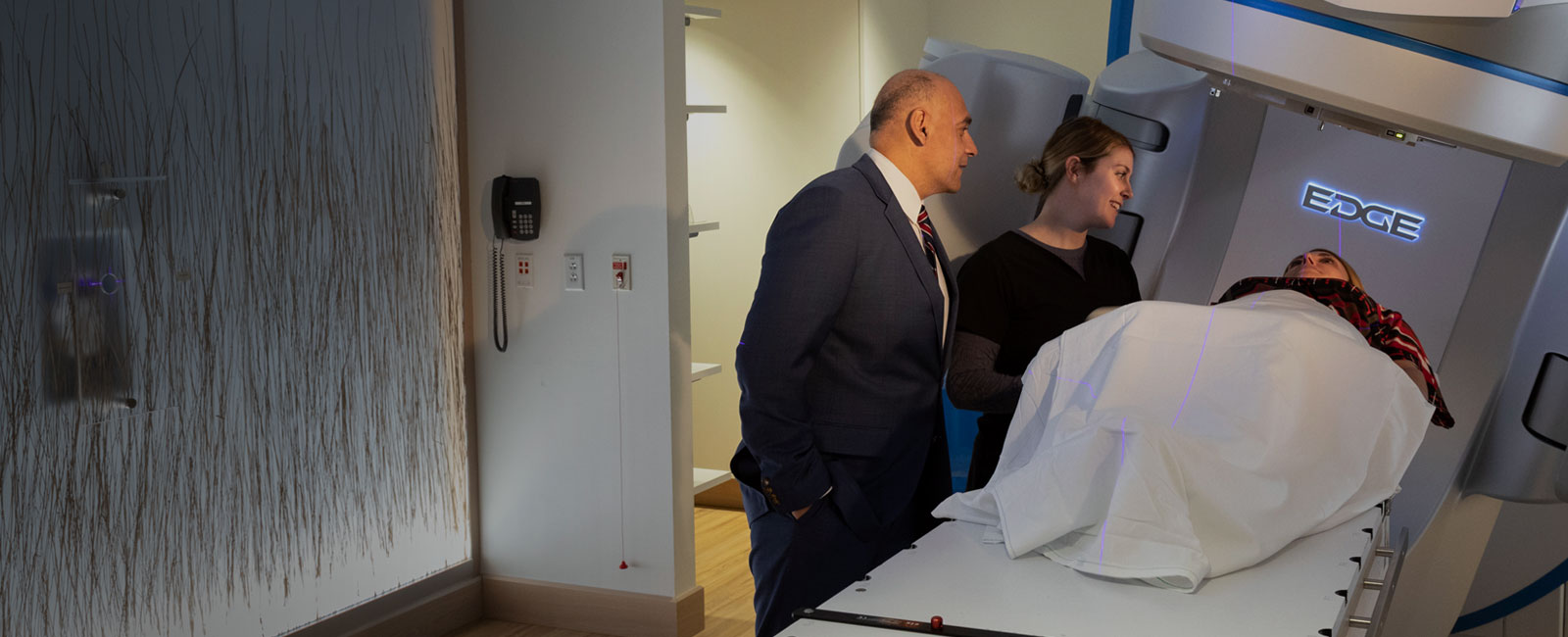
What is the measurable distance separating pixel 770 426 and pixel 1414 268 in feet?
5.12

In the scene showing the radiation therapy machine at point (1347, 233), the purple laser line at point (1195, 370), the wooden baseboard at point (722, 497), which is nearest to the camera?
the radiation therapy machine at point (1347, 233)

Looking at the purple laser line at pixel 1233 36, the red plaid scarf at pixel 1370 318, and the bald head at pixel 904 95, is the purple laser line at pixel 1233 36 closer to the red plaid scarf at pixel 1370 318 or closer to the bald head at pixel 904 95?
the bald head at pixel 904 95

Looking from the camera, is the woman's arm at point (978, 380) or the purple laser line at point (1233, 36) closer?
the purple laser line at point (1233, 36)

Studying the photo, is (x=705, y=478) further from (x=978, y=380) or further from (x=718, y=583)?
(x=978, y=380)

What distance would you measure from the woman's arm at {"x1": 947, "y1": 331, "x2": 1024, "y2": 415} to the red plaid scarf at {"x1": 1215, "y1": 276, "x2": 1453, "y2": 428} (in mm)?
665

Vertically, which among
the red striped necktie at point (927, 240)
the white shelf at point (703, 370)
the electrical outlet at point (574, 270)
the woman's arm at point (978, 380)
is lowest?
the white shelf at point (703, 370)

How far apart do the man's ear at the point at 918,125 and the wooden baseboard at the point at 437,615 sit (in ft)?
6.76

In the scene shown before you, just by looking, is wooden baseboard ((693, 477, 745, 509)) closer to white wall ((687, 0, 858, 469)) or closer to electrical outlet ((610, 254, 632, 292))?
white wall ((687, 0, 858, 469))

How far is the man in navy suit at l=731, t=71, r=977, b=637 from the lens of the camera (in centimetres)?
195

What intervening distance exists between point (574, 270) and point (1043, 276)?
146 centimetres

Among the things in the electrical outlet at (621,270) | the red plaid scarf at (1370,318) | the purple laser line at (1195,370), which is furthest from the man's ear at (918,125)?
the electrical outlet at (621,270)

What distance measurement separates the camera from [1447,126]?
173 cm

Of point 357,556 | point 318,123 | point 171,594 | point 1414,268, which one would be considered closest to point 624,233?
point 318,123

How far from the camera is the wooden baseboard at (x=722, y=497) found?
5035mm
